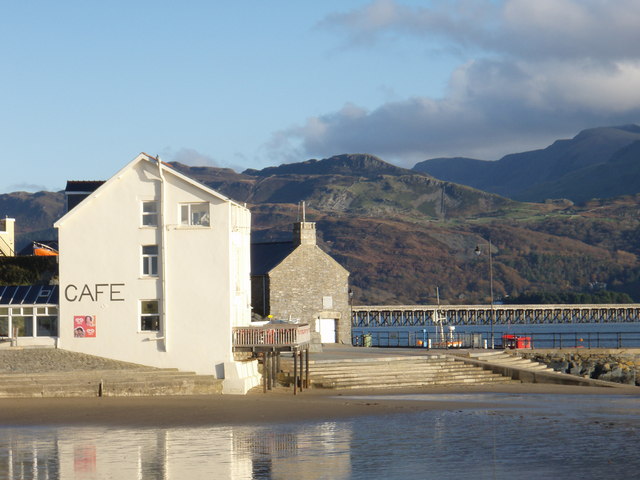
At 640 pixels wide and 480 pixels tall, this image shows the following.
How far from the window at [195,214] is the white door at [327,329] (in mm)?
24757

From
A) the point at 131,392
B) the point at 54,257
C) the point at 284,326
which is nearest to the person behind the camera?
the point at 131,392

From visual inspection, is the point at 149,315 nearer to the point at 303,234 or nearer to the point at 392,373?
the point at 392,373

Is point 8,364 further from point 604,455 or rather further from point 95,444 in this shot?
point 604,455

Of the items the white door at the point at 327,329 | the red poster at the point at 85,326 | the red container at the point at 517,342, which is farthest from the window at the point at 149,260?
the red container at the point at 517,342

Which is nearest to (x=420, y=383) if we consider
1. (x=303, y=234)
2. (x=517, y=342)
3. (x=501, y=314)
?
(x=303, y=234)

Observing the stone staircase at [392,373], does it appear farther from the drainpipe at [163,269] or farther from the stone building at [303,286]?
the stone building at [303,286]

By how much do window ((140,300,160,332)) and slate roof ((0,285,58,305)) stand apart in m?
4.04

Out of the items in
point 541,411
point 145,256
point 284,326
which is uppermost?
point 145,256

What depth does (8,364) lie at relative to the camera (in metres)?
39.5

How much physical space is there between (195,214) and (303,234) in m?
22.7

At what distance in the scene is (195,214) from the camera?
40.8 metres

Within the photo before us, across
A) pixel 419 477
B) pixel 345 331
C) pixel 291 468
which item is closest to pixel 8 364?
pixel 291 468

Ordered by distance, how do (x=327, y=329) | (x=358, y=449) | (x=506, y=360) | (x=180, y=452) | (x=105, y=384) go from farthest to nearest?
(x=327, y=329), (x=506, y=360), (x=105, y=384), (x=358, y=449), (x=180, y=452)

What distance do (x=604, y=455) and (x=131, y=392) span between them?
816 inches
